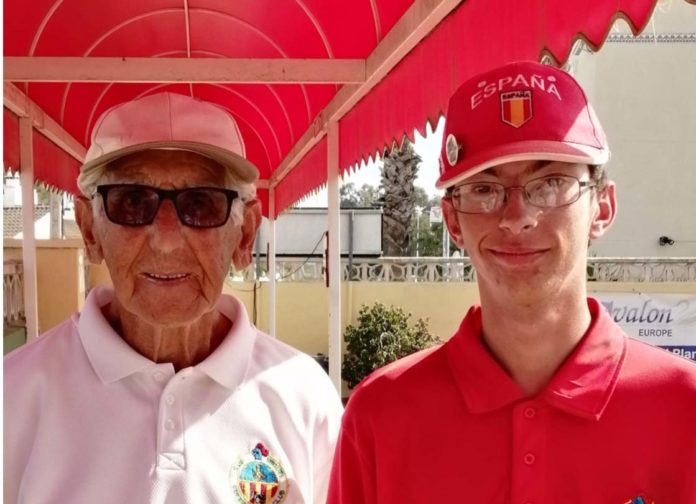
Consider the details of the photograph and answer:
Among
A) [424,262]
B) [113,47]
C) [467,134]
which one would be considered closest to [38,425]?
[467,134]

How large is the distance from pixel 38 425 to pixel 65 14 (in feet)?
9.75

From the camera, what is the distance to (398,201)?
18.8 m

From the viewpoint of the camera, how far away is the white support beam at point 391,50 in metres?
2.77

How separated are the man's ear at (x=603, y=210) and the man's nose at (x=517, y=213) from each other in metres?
0.16

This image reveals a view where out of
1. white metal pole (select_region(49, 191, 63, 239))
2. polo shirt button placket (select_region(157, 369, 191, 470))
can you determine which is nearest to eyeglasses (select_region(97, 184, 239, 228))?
polo shirt button placket (select_region(157, 369, 191, 470))

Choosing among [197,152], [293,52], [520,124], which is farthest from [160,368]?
[293,52]

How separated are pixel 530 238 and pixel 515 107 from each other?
261mm

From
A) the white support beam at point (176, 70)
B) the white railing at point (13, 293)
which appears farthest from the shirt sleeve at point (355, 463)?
the white railing at point (13, 293)

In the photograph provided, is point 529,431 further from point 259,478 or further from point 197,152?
point 197,152

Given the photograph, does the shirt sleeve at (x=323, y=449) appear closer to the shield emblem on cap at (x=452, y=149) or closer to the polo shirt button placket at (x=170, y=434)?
the polo shirt button placket at (x=170, y=434)

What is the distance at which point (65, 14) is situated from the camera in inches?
159

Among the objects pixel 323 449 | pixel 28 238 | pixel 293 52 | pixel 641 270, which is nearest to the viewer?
pixel 323 449

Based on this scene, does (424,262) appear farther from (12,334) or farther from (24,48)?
(24,48)

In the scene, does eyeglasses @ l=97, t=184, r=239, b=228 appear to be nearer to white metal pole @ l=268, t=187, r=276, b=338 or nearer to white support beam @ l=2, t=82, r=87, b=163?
white support beam @ l=2, t=82, r=87, b=163
